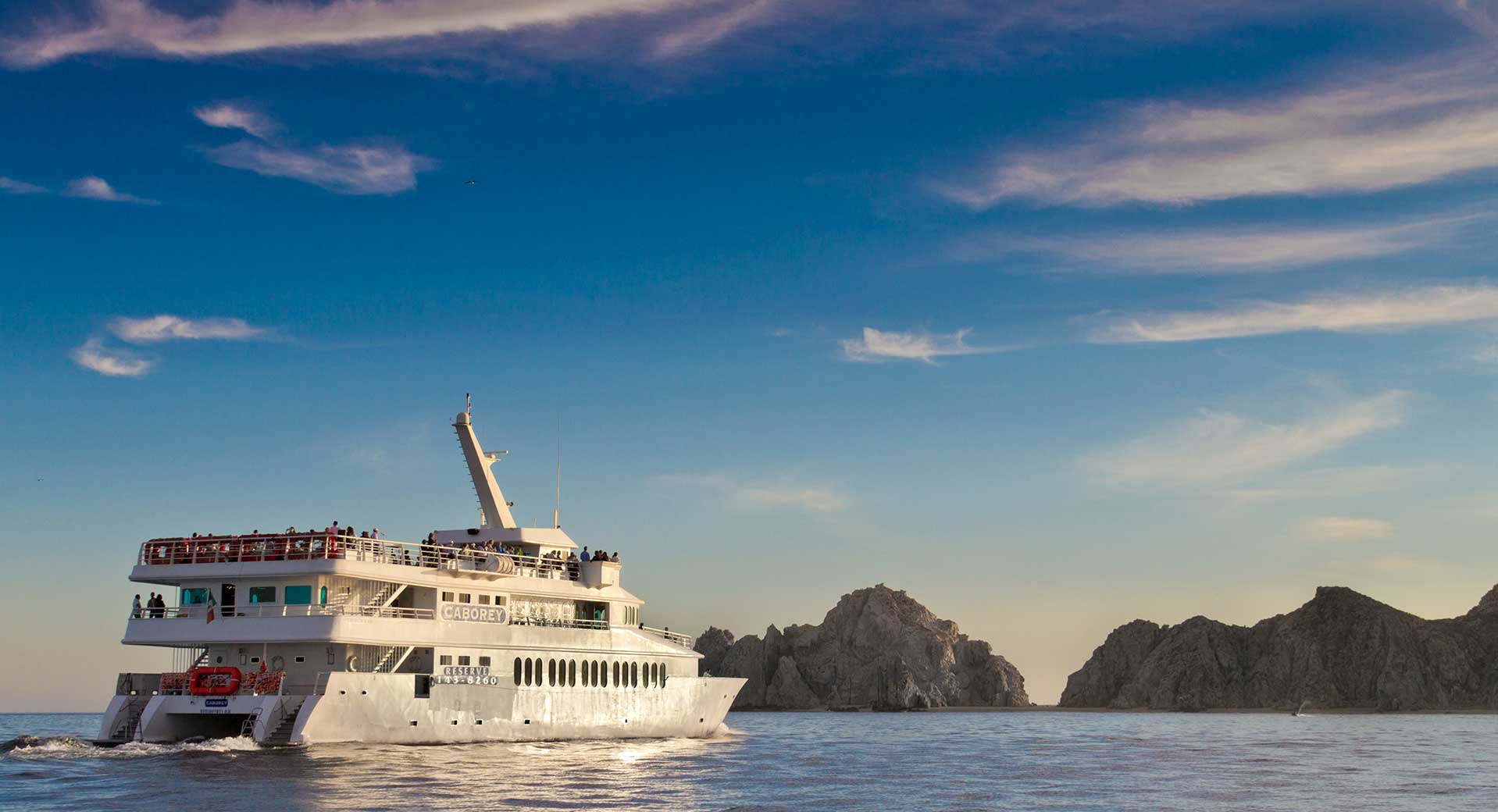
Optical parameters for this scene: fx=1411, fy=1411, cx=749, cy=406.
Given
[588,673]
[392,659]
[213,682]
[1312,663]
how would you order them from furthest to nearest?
[1312,663] < [588,673] < [392,659] < [213,682]

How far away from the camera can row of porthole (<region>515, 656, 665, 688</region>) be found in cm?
4847

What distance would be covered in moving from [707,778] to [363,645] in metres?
11.8

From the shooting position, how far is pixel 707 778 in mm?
40438

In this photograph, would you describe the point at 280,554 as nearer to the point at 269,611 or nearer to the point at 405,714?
the point at 269,611

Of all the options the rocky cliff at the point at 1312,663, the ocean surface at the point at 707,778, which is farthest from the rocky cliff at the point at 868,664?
the ocean surface at the point at 707,778

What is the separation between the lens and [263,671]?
140 ft

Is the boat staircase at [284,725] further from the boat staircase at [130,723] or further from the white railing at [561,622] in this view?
the white railing at [561,622]

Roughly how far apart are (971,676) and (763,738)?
130701mm

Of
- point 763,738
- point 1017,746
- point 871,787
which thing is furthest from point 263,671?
point 1017,746

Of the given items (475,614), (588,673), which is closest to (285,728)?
(475,614)

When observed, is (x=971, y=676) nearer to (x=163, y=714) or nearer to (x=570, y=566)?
(x=570, y=566)

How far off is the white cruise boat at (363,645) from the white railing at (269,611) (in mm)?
54

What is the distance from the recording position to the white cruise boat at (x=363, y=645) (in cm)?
4225

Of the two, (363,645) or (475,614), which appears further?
(475,614)
